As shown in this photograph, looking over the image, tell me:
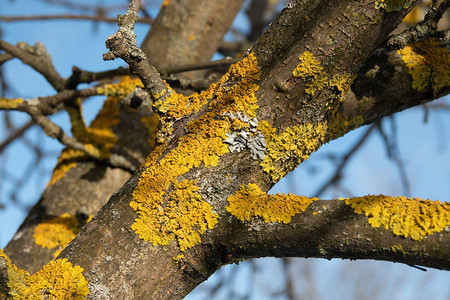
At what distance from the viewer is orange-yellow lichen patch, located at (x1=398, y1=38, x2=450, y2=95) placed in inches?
58.5

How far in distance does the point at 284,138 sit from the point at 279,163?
0.07 m

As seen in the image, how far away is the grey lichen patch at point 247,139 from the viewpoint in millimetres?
1144

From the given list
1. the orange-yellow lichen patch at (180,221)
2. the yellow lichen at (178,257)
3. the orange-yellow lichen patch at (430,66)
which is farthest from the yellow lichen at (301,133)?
the orange-yellow lichen patch at (430,66)

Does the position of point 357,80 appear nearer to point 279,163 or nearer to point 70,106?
point 279,163

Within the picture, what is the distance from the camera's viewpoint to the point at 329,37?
1.13 meters

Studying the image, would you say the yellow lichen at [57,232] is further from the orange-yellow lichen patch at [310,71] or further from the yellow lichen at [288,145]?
the orange-yellow lichen patch at [310,71]

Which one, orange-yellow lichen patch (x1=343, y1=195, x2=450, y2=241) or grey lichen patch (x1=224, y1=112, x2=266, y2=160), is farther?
grey lichen patch (x1=224, y1=112, x2=266, y2=160)

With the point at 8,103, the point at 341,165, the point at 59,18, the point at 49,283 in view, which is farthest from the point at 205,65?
the point at 341,165

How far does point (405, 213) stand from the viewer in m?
0.91

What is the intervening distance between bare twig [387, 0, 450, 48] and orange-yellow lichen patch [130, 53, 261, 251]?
0.49 metres

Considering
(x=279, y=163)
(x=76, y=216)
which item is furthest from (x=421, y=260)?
(x=76, y=216)

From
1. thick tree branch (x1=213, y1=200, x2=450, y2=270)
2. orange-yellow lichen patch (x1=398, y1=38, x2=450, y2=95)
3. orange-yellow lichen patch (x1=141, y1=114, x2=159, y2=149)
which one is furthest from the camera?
orange-yellow lichen patch (x1=141, y1=114, x2=159, y2=149)

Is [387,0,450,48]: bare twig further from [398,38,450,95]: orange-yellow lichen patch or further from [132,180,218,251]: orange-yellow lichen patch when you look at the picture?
[132,180,218,251]: orange-yellow lichen patch

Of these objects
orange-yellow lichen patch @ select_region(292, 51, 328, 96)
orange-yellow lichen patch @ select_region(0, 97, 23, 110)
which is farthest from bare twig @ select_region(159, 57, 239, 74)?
orange-yellow lichen patch @ select_region(0, 97, 23, 110)
